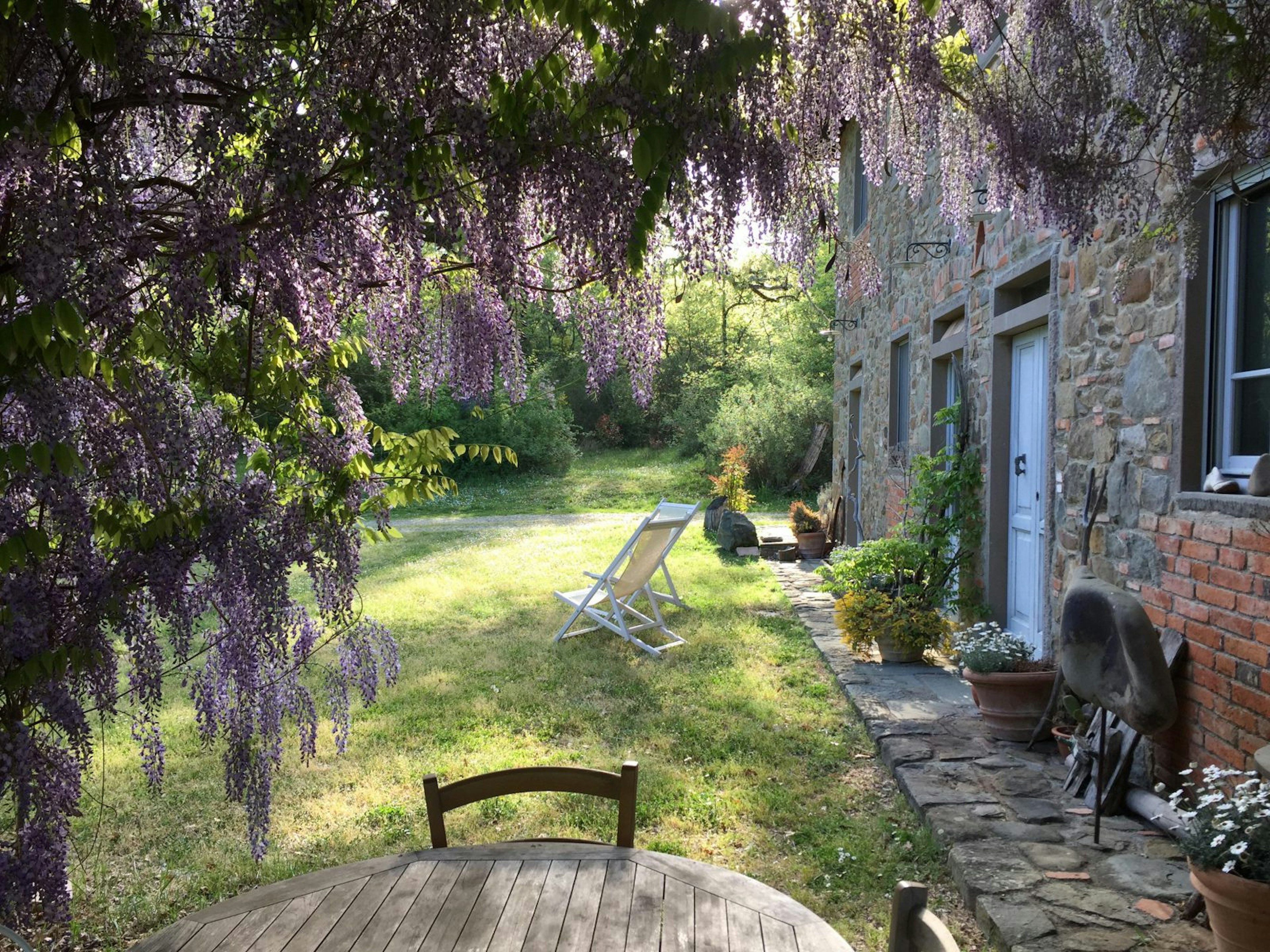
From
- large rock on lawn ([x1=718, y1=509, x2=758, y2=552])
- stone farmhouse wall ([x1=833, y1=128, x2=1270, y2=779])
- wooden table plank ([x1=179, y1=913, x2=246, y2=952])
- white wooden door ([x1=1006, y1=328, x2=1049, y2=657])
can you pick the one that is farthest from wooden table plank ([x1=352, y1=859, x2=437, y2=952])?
large rock on lawn ([x1=718, y1=509, x2=758, y2=552])

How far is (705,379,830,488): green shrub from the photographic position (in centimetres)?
1562

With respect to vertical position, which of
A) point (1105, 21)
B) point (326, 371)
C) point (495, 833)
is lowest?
point (495, 833)

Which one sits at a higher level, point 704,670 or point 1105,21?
point 1105,21

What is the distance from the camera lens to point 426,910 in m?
1.54

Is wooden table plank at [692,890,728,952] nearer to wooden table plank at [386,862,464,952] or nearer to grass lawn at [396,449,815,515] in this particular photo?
wooden table plank at [386,862,464,952]

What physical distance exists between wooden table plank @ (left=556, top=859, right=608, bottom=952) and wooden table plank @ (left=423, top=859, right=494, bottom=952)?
16cm

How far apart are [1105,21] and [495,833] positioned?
3.33 metres

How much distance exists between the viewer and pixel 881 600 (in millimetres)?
5309

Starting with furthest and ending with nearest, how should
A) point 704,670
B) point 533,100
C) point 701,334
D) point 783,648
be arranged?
point 701,334, point 783,648, point 704,670, point 533,100

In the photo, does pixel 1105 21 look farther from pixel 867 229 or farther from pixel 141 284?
pixel 867 229

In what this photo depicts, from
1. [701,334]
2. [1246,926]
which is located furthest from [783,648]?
[701,334]

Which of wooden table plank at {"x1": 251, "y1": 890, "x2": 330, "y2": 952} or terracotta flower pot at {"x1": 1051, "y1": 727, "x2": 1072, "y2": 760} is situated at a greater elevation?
wooden table plank at {"x1": 251, "y1": 890, "x2": 330, "y2": 952}

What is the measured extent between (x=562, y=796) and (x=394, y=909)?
213 cm

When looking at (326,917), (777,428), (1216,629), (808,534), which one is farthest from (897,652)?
(777,428)
